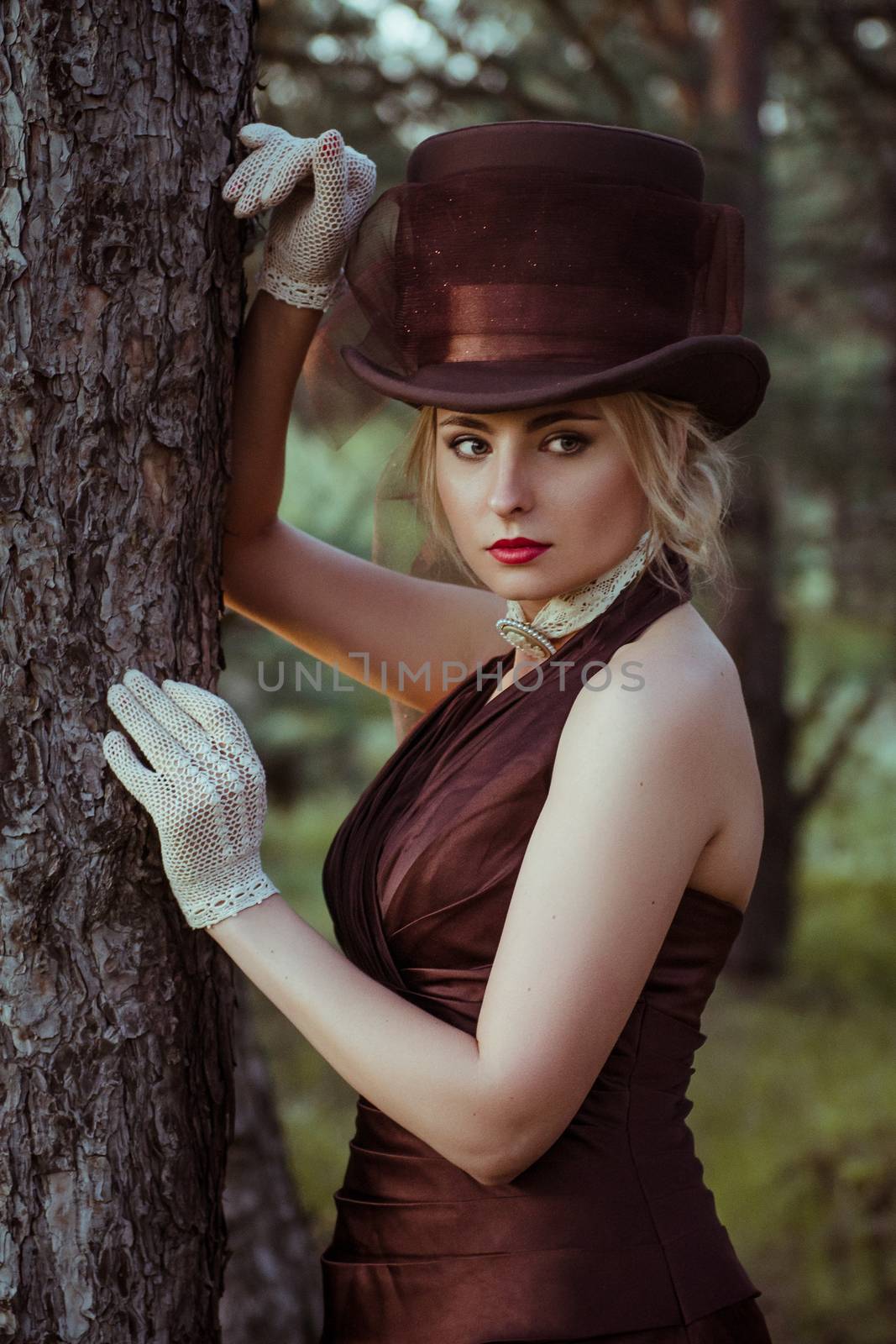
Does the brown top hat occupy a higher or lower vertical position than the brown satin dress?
higher

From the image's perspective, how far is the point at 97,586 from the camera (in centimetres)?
161

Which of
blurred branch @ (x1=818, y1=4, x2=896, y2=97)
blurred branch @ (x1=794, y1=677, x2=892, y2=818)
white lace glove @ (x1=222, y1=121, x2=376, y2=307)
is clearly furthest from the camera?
blurred branch @ (x1=794, y1=677, x2=892, y2=818)

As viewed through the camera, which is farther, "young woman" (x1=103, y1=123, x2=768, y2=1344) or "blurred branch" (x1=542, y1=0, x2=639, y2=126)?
"blurred branch" (x1=542, y1=0, x2=639, y2=126)

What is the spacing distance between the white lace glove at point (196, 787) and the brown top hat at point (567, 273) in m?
0.48

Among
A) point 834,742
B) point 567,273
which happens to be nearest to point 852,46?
point 834,742

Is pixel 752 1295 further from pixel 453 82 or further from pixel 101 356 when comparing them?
pixel 453 82

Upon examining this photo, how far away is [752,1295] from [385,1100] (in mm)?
582

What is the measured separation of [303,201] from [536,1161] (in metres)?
1.28

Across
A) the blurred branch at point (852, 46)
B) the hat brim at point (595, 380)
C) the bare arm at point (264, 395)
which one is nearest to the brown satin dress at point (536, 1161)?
the hat brim at point (595, 380)

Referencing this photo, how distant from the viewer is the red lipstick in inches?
63.0

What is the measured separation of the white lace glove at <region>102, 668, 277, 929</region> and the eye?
1.44 ft

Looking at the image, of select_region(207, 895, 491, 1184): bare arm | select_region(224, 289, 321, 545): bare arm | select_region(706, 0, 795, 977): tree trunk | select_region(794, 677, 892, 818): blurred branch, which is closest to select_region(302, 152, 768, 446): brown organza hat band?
select_region(224, 289, 321, 545): bare arm

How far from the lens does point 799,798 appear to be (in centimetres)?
734

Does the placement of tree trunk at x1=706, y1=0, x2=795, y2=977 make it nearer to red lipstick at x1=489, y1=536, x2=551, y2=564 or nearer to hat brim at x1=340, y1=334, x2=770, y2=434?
hat brim at x1=340, y1=334, x2=770, y2=434
